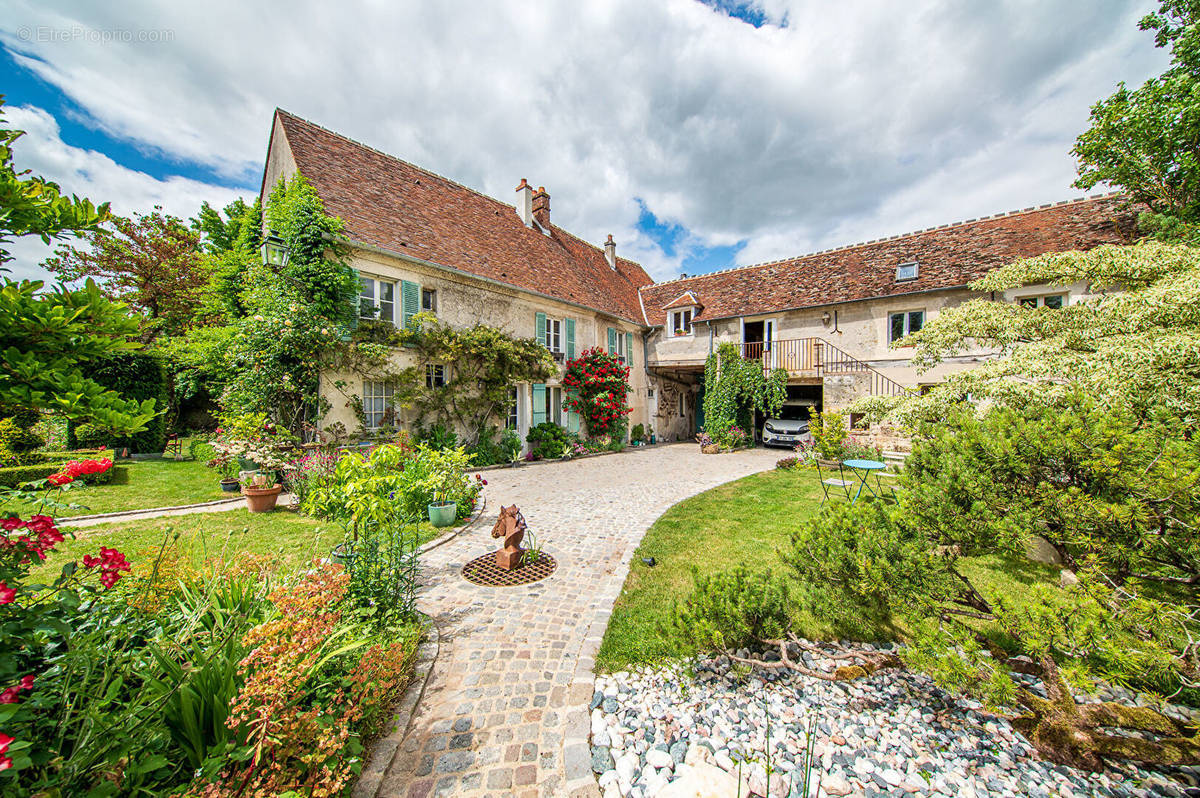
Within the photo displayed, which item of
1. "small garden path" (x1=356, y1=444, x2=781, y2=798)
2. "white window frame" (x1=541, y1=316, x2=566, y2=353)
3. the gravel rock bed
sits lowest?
the gravel rock bed

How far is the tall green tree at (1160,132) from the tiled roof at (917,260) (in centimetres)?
177

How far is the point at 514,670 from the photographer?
10.5 ft

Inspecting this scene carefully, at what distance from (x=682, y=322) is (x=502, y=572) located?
605 inches

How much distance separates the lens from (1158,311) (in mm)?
4395

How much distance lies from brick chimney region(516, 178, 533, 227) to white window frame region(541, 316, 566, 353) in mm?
4781

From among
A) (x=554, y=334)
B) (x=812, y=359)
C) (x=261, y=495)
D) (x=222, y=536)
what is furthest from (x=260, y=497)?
(x=812, y=359)

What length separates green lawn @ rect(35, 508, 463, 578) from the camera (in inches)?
179

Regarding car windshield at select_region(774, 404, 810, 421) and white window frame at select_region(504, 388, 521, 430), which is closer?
white window frame at select_region(504, 388, 521, 430)

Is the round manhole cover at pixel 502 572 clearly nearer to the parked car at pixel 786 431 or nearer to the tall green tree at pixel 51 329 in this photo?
the tall green tree at pixel 51 329

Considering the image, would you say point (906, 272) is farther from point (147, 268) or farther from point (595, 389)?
point (147, 268)

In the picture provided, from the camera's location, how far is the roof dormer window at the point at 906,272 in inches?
549

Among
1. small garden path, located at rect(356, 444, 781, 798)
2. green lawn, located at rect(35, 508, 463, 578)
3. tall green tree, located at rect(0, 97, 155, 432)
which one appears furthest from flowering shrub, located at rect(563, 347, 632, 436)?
tall green tree, located at rect(0, 97, 155, 432)

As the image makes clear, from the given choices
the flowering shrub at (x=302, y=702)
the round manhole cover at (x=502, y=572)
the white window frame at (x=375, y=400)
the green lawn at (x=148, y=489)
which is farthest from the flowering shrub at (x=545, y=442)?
the flowering shrub at (x=302, y=702)

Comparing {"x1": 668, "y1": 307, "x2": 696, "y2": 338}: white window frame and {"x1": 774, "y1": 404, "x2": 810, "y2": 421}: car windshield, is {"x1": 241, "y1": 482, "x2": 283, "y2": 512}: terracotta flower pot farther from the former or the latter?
{"x1": 774, "y1": 404, "x2": 810, "y2": 421}: car windshield
